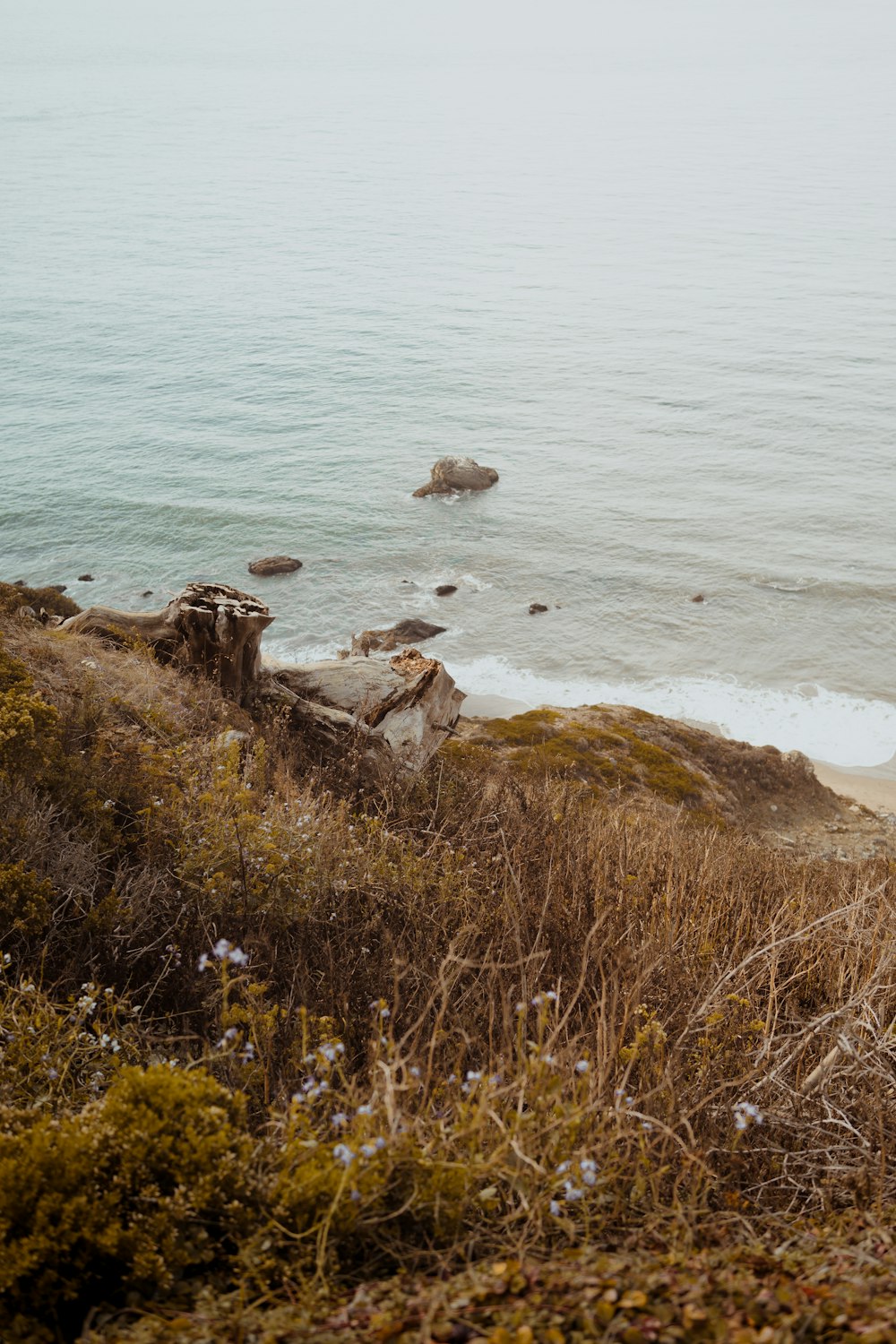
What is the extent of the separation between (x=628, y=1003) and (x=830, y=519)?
97.0 feet

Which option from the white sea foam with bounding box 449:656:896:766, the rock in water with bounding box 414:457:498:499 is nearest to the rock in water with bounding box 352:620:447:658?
the white sea foam with bounding box 449:656:896:766

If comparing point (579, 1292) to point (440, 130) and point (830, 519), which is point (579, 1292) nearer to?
point (830, 519)

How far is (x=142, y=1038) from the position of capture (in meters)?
4.14

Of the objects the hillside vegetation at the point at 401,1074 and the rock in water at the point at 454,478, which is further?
the rock in water at the point at 454,478

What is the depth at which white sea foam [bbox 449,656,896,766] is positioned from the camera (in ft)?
66.1

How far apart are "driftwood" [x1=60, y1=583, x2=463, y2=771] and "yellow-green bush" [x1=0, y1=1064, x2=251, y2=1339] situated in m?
6.94

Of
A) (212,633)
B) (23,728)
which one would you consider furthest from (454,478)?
(23,728)

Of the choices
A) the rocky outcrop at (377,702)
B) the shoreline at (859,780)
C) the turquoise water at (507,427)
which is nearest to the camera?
the rocky outcrop at (377,702)

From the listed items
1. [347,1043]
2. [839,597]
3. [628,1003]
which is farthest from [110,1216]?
[839,597]

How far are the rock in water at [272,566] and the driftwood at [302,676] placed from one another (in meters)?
16.2

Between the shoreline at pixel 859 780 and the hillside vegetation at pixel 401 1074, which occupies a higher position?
the hillside vegetation at pixel 401 1074

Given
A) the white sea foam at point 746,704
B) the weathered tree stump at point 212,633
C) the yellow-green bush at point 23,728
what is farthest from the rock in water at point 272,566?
the yellow-green bush at point 23,728

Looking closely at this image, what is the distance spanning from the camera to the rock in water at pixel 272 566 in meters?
28.1

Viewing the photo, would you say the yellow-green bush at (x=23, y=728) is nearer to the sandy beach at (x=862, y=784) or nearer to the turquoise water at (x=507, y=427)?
the sandy beach at (x=862, y=784)
